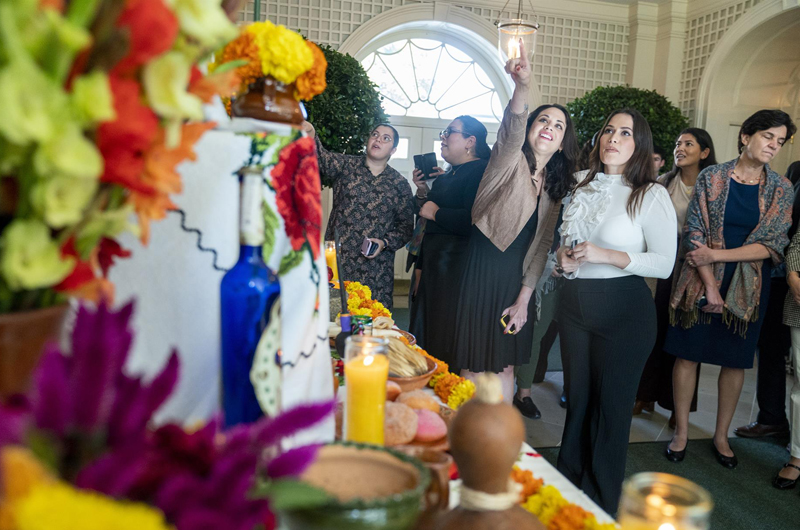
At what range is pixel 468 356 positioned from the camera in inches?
99.7

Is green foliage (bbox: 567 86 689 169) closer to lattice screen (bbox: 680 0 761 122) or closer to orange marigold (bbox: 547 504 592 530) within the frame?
lattice screen (bbox: 680 0 761 122)

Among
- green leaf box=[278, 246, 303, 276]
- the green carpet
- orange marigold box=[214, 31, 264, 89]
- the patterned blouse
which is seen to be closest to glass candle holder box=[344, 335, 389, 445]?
green leaf box=[278, 246, 303, 276]

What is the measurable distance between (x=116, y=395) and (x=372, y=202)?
2888 millimetres

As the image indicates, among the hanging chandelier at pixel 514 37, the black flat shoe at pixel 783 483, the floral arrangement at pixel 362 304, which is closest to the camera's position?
the floral arrangement at pixel 362 304

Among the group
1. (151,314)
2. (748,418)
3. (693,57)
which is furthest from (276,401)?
(693,57)

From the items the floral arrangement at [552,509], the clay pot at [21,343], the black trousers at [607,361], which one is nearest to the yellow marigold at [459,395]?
the floral arrangement at [552,509]

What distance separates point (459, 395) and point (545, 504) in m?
→ 0.39

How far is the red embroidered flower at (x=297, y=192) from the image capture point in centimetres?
75

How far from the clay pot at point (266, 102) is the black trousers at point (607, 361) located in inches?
63.8

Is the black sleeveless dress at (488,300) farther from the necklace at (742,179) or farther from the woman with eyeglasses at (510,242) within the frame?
the necklace at (742,179)

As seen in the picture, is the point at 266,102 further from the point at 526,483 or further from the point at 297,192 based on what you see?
the point at 526,483

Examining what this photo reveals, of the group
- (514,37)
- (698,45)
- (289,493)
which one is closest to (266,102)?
(289,493)

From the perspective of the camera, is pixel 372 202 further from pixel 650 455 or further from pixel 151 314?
pixel 151 314

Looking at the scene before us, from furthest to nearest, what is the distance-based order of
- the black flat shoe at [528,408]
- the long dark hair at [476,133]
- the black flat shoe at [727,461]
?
the black flat shoe at [528,408] → the long dark hair at [476,133] → the black flat shoe at [727,461]
